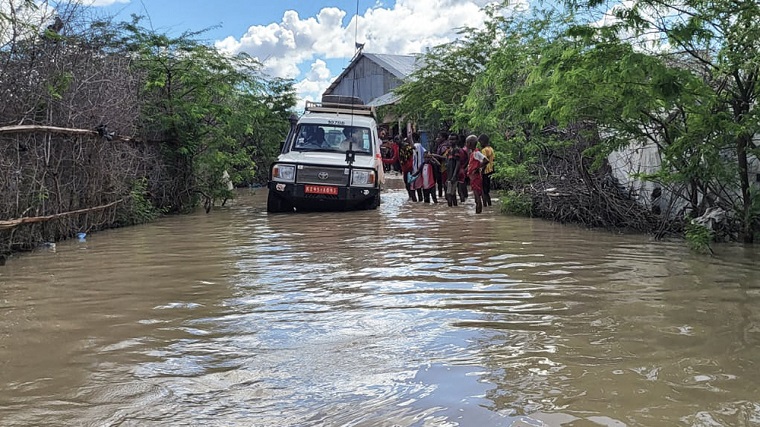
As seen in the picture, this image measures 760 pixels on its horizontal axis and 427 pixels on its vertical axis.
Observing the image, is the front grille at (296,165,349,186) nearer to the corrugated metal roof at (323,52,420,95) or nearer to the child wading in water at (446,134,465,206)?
the child wading in water at (446,134,465,206)

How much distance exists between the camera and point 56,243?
888cm

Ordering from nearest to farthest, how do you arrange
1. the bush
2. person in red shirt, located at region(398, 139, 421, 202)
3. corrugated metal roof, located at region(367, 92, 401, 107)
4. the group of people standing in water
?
the bush
the group of people standing in water
person in red shirt, located at region(398, 139, 421, 202)
corrugated metal roof, located at region(367, 92, 401, 107)

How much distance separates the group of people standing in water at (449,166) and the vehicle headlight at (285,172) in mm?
3206

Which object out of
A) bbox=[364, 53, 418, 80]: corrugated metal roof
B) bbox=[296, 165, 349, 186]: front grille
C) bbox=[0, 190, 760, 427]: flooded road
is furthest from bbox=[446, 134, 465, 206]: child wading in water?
bbox=[364, 53, 418, 80]: corrugated metal roof

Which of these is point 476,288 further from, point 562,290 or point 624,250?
point 624,250

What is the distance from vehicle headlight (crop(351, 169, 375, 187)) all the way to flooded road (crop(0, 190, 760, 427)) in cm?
470

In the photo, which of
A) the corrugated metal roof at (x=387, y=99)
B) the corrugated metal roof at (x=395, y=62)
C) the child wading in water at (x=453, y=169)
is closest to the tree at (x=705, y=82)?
the child wading in water at (x=453, y=169)

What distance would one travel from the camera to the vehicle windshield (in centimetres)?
1343

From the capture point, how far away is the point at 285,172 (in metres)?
12.4

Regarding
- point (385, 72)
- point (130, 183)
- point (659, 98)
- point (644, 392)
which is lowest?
point (644, 392)

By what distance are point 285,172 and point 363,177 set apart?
1417 millimetres

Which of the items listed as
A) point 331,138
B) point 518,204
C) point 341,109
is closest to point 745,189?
point 518,204

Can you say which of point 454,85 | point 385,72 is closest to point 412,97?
point 454,85

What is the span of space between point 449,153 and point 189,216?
17.5 ft
